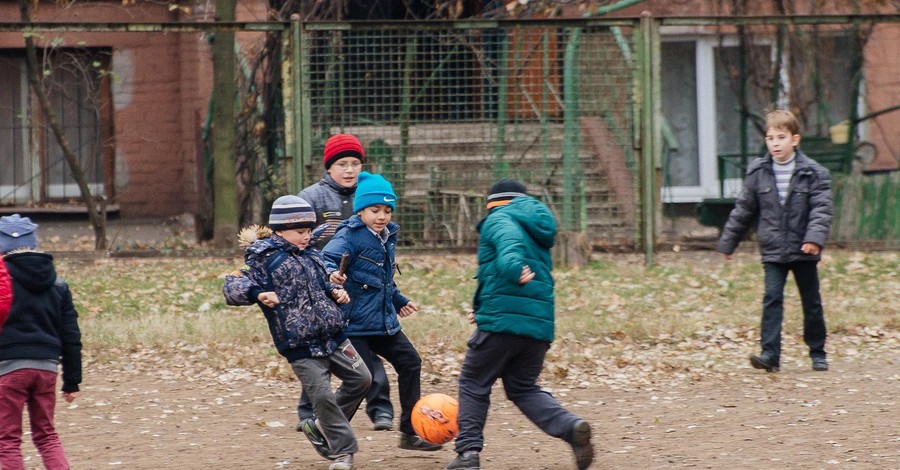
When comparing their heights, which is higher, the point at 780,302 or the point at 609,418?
the point at 780,302

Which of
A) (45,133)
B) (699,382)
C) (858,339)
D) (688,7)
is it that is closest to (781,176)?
(699,382)

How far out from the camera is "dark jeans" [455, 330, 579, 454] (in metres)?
5.90

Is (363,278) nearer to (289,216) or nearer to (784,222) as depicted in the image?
(289,216)

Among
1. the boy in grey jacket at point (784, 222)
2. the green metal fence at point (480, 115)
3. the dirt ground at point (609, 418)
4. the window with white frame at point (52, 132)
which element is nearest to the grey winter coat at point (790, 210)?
the boy in grey jacket at point (784, 222)

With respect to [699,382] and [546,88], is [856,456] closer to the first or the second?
[699,382]

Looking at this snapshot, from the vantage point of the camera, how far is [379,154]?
12109mm

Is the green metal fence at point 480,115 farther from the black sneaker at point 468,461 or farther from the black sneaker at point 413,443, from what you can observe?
the black sneaker at point 468,461

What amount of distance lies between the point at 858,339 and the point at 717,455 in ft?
12.1

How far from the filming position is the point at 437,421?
6.23 m

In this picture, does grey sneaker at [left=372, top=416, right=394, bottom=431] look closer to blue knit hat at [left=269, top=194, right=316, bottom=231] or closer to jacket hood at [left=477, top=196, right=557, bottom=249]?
blue knit hat at [left=269, top=194, right=316, bottom=231]

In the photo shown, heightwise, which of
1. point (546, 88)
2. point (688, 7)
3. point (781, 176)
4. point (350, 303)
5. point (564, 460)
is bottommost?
point (564, 460)

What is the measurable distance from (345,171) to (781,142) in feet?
8.92

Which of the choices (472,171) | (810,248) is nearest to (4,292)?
(810,248)

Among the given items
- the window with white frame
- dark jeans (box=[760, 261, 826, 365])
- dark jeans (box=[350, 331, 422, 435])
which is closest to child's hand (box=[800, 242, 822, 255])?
dark jeans (box=[760, 261, 826, 365])
